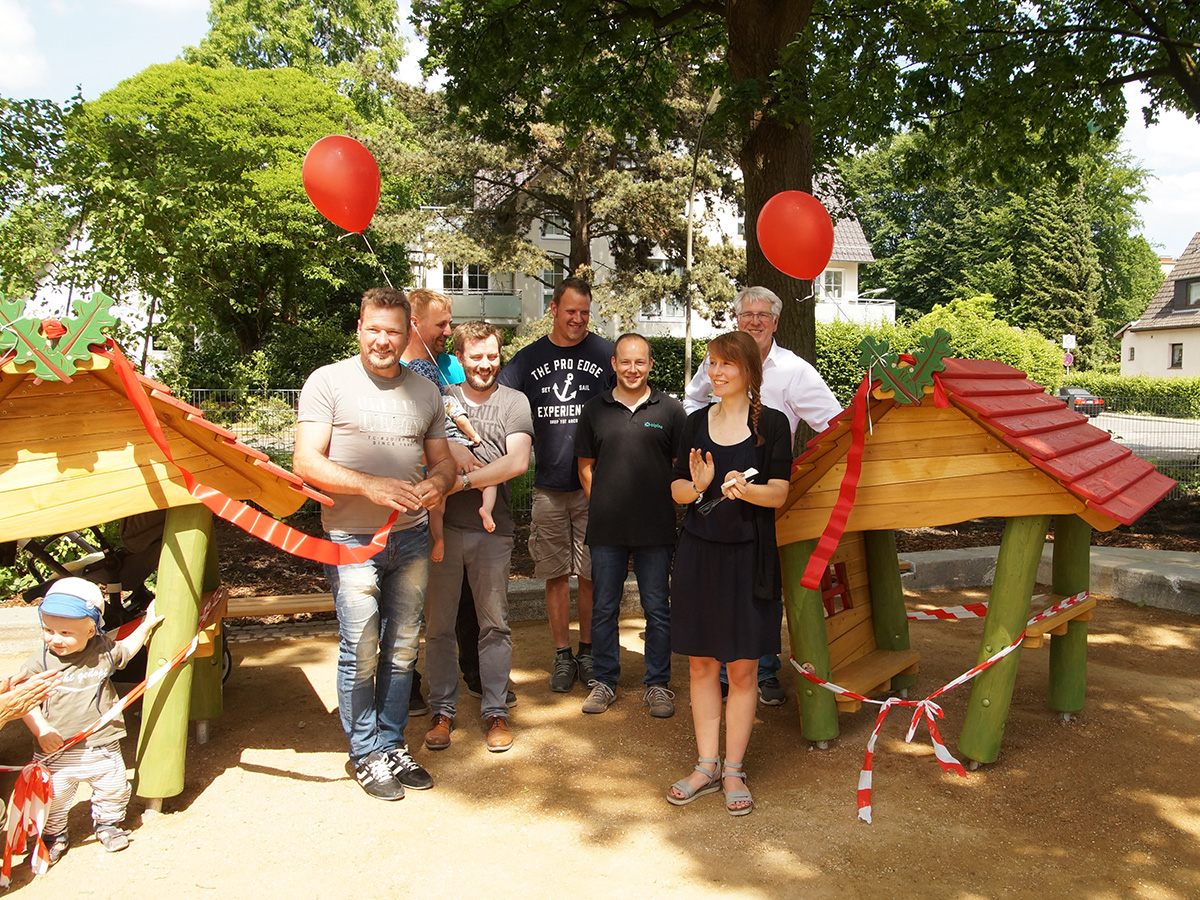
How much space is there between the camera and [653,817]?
11.6ft

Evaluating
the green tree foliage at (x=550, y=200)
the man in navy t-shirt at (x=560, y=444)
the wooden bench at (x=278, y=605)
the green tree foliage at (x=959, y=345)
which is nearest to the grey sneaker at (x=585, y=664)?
the man in navy t-shirt at (x=560, y=444)

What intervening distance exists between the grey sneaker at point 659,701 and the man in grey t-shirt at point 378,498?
4.04 ft

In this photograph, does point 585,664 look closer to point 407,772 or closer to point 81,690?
point 407,772

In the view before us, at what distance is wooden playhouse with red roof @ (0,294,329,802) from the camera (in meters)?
3.14

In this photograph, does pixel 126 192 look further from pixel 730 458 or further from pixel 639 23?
pixel 730 458

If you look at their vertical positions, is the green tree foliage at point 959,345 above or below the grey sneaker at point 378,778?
above

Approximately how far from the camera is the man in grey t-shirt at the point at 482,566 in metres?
4.25

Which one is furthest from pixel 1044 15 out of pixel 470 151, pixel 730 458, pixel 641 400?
pixel 470 151

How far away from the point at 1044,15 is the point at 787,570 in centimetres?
825

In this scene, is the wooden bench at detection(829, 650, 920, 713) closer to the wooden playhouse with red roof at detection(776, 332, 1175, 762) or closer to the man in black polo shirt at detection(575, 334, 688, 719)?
the wooden playhouse with red roof at detection(776, 332, 1175, 762)

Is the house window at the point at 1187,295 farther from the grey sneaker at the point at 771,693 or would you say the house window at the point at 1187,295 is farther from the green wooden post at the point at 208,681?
the green wooden post at the point at 208,681

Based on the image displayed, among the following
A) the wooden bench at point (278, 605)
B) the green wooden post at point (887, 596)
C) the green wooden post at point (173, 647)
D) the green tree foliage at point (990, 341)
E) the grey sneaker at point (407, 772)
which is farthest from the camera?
the green tree foliage at point (990, 341)

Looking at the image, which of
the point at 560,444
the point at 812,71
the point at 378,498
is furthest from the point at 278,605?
the point at 812,71

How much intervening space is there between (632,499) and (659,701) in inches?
40.4
